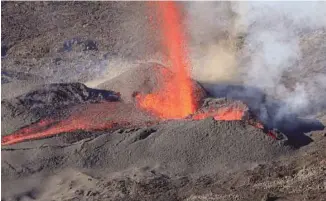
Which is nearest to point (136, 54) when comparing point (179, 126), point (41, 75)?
point (41, 75)

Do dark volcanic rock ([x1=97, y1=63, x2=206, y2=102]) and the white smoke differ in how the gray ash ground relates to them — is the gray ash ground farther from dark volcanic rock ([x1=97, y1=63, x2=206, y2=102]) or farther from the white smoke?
the white smoke

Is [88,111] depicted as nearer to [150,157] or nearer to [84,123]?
[84,123]

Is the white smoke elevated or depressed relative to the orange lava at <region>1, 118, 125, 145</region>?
elevated

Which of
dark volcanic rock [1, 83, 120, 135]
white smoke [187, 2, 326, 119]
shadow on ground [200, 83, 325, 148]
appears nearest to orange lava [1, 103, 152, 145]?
dark volcanic rock [1, 83, 120, 135]

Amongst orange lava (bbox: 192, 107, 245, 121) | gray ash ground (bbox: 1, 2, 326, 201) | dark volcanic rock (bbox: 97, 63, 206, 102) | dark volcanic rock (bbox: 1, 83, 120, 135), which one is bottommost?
gray ash ground (bbox: 1, 2, 326, 201)

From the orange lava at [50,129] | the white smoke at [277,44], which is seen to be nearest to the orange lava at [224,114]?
the white smoke at [277,44]

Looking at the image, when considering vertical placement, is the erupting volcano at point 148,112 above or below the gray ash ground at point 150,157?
above

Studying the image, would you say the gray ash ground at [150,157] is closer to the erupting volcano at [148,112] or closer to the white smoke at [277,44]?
the erupting volcano at [148,112]
